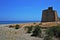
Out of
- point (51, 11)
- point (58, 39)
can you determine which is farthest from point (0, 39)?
point (51, 11)

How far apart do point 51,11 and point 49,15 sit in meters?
1.85

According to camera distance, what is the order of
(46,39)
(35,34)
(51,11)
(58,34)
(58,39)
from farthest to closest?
(51,11) → (35,34) → (58,34) → (58,39) → (46,39)

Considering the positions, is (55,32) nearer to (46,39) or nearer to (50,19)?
(46,39)

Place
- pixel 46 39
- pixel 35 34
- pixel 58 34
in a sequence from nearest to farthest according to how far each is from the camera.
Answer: pixel 46 39
pixel 58 34
pixel 35 34

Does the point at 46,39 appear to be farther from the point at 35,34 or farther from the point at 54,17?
the point at 54,17

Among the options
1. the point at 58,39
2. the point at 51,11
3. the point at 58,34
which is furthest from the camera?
the point at 51,11

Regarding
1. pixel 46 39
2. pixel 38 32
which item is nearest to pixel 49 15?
pixel 38 32

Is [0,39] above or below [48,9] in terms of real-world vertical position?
below

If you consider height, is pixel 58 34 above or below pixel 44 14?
below

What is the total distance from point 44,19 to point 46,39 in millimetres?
40409

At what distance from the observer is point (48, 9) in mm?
50906

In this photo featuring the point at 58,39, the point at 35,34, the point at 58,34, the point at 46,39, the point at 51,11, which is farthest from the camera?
the point at 51,11

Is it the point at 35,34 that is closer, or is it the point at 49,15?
the point at 35,34

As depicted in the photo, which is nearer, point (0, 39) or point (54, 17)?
point (0, 39)
